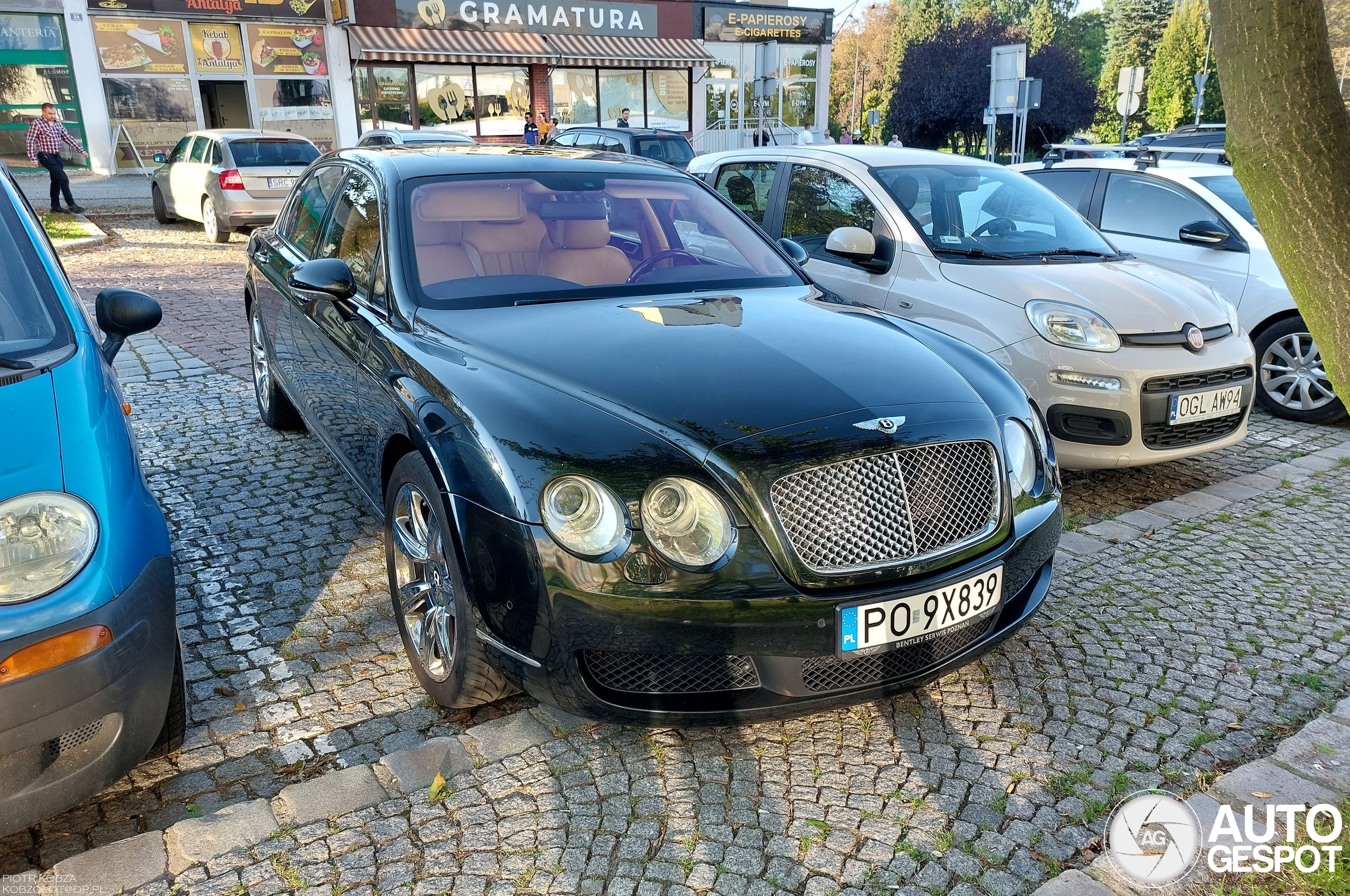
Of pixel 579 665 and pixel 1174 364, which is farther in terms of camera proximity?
pixel 1174 364

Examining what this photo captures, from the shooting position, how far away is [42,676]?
2150mm

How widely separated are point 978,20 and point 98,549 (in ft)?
180

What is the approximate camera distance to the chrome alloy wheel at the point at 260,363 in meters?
5.60

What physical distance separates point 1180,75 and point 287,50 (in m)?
50.2

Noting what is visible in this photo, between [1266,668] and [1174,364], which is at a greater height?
[1174,364]

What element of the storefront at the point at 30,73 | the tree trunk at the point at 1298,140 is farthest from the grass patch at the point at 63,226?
the tree trunk at the point at 1298,140

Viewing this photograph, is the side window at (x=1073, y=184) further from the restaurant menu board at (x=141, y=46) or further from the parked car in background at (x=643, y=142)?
the restaurant menu board at (x=141, y=46)

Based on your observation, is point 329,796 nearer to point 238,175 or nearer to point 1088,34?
point 238,175

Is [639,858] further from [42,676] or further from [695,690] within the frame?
[42,676]

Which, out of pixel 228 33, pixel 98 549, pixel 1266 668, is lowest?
pixel 1266 668

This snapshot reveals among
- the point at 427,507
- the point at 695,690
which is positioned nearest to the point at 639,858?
the point at 695,690

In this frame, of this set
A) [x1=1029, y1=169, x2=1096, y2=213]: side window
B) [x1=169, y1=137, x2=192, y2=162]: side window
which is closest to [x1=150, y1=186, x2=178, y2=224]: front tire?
[x1=169, y1=137, x2=192, y2=162]: side window

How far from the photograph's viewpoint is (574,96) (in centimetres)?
3183

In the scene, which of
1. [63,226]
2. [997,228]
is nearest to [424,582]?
[997,228]
